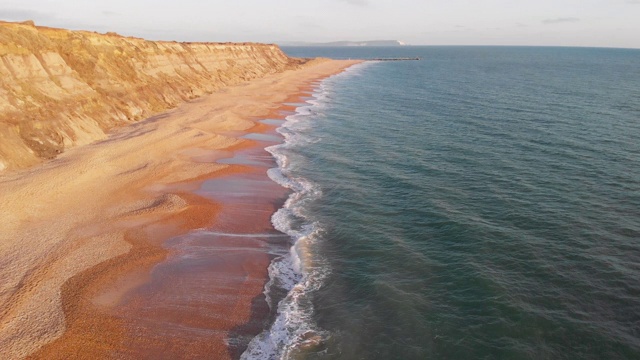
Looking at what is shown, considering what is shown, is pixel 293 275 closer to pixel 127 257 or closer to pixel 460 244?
pixel 127 257

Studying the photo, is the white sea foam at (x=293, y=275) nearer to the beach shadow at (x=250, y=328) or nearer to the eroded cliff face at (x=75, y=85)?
the beach shadow at (x=250, y=328)

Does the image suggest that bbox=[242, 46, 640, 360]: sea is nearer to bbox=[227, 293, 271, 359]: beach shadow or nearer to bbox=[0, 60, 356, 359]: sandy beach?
bbox=[227, 293, 271, 359]: beach shadow

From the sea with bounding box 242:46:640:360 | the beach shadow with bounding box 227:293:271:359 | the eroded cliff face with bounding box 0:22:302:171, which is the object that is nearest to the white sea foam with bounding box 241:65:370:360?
the sea with bounding box 242:46:640:360

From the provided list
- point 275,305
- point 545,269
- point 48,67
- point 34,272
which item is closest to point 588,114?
point 545,269

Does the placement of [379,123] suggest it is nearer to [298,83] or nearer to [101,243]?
[101,243]

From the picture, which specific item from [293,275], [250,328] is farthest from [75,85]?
[250,328]

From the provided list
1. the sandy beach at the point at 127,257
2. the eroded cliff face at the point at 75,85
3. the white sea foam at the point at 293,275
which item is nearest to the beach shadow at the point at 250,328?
the sandy beach at the point at 127,257
